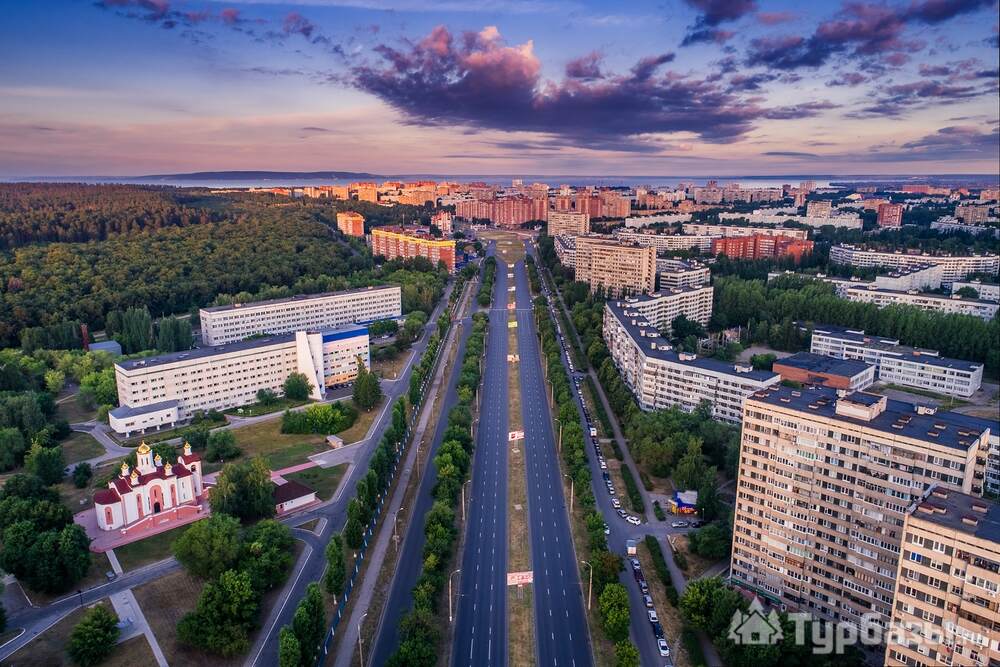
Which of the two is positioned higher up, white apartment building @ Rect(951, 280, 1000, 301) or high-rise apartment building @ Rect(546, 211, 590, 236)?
high-rise apartment building @ Rect(546, 211, 590, 236)

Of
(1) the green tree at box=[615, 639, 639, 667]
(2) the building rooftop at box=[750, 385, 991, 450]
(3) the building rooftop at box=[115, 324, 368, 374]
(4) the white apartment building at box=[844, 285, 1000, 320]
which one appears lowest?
(1) the green tree at box=[615, 639, 639, 667]

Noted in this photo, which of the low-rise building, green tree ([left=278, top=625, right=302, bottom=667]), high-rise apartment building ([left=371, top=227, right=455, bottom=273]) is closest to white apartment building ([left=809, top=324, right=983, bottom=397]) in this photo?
the low-rise building

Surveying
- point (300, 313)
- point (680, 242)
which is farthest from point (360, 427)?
point (680, 242)

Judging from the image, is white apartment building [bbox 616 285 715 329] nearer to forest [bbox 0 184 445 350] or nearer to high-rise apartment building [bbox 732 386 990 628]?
forest [bbox 0 184 445 350]

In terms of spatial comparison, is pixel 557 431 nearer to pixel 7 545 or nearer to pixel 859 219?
pixel 7 545

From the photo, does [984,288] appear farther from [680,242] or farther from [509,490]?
[509,490]

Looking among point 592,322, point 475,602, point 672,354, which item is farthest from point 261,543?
point 592,322
